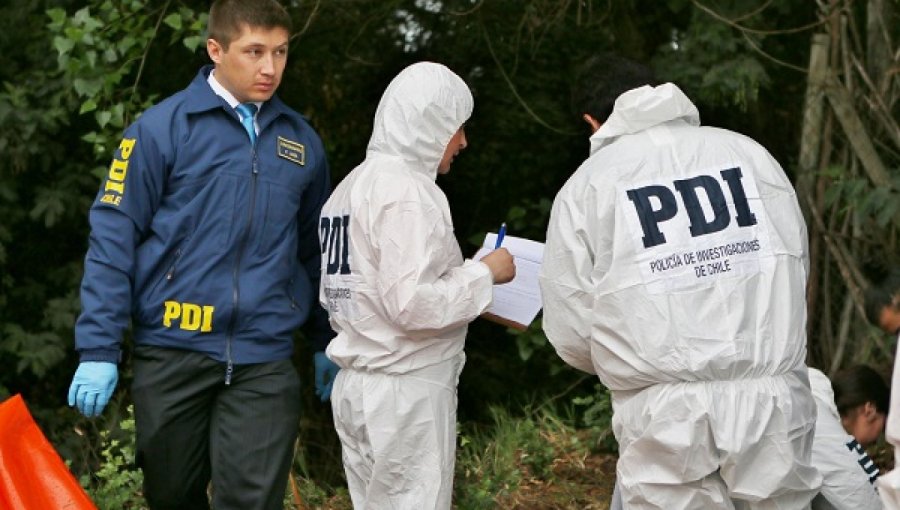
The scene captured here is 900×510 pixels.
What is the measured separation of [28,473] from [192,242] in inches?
30.7

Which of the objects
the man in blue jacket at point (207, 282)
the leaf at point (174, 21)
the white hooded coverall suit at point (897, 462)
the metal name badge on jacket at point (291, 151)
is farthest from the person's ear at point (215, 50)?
the leaf at point (174, 21)

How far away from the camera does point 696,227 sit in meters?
4.08

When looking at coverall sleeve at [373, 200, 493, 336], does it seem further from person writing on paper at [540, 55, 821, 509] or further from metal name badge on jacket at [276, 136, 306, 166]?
metal name badge on jacket at [276, 136, 306, 166]

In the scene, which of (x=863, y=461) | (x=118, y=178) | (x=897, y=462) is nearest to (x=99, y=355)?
(x=118, y=178)

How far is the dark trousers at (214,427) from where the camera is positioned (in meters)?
4.61

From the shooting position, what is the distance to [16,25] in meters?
8.42

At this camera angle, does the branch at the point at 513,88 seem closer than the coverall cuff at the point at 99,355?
Result: No

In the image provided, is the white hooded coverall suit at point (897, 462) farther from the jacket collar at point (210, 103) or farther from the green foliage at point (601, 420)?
the green foliage at point (601, 420)

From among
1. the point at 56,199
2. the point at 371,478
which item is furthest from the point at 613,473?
the point at 56,199

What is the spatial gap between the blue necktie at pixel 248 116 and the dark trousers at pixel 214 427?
66 centimetres

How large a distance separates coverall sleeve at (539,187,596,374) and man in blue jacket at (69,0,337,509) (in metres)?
0.87

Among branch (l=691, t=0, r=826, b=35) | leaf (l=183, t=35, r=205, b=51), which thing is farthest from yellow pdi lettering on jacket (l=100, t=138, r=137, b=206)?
branch (l=691, t=0, r=826, b=35)

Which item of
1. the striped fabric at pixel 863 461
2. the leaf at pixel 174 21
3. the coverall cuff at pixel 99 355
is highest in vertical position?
the leaf at pixel 174 21

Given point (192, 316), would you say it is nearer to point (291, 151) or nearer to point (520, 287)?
point (291, 151)
